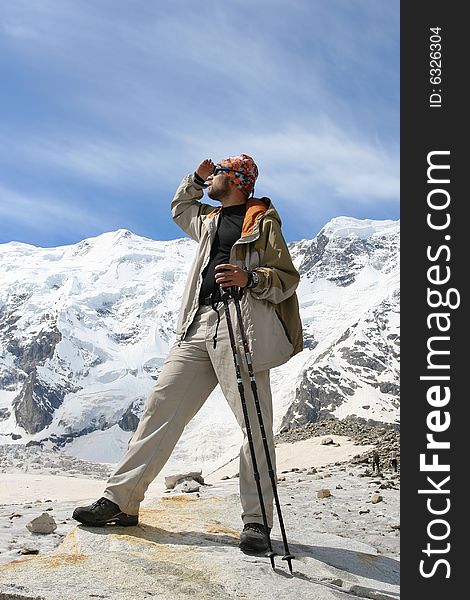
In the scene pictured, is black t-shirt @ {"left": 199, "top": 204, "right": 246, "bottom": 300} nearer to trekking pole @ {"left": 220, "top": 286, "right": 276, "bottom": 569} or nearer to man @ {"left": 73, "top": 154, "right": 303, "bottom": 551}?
man @ {"left": 73, "top": 154, "right": 303, "bottom": 551}

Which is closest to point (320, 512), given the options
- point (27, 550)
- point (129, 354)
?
point (27, 550)

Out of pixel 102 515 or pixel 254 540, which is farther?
pixel 102 515

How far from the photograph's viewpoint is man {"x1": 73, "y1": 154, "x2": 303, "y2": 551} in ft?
15.0

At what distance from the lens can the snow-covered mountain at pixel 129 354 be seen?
134 m

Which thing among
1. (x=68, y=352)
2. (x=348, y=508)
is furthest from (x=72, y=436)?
(x=348, y=508)

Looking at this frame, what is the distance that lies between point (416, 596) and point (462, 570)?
242mm

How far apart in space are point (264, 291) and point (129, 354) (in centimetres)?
16869

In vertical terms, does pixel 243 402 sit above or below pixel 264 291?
below

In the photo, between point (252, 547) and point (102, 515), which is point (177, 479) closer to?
point (102, 515)

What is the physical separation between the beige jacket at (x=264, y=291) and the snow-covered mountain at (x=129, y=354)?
10405 cm

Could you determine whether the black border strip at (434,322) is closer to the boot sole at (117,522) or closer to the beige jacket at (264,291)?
the beige jacket at (264,291)

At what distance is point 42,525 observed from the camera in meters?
5.21

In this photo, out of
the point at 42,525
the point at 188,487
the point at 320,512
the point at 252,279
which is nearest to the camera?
the point at 252,279

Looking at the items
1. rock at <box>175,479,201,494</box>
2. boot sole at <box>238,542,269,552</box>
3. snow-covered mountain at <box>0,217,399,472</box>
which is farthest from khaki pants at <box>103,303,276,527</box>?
snow-covered mountain at <box>0,217,399,472</box>
